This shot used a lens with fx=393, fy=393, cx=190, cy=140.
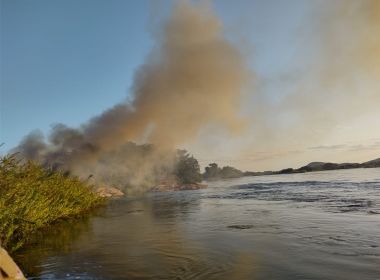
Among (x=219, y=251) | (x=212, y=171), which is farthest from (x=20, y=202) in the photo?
(x=212, y=171)

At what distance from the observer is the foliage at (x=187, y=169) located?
77575 mm

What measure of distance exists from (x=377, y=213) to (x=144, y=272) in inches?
483

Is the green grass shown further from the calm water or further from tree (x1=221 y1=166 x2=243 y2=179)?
tree (x1=221 y1=166 x2=243 y2=179)

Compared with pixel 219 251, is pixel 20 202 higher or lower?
higher

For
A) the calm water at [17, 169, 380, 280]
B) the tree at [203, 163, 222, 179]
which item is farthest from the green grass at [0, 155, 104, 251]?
the tree at [203, 163, 222, 179]

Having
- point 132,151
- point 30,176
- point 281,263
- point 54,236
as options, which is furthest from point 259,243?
point 132,151

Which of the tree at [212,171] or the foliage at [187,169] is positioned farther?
the tree at [212,171]

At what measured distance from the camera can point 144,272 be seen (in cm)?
824

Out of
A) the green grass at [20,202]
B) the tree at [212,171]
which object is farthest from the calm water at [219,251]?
the tree at [212,171]

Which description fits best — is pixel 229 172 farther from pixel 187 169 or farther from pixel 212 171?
pixel 187 169

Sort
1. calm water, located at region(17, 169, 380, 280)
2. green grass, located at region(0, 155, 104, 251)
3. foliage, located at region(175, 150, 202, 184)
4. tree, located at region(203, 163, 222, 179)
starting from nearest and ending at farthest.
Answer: calm water, located at region(17, 169, 380, 280)
green grass, located at region(0, 155, 104, 251)
foliage, located at region(175, 150, 202, 184)
tree, located at region(203, 163, 222, 179)

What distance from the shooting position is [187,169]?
7925 cm

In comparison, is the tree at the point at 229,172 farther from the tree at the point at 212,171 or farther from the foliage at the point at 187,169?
the foliage at the point at 187,169

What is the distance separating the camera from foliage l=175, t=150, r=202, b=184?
77.6m
